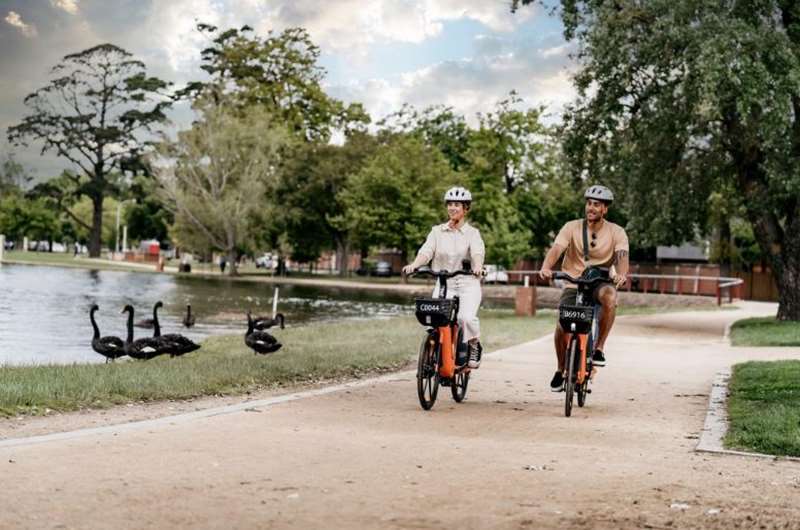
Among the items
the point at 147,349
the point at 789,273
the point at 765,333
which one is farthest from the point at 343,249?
the point at 147,349

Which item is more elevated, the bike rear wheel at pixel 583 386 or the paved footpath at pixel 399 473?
the bike rear wheel at pixel 583 386

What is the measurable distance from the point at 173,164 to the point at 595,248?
205 ft

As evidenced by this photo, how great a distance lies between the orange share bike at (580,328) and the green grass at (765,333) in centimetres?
1155

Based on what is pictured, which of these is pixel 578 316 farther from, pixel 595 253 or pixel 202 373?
pixel 202 373

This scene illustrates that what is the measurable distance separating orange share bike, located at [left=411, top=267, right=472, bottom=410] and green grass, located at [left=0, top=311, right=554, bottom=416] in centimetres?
227

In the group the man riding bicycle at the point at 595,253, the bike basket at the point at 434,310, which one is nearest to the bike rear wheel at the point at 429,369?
the bike basket at the point at 434,310

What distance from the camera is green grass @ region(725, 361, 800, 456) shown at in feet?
27.8

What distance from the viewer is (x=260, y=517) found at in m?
5.62

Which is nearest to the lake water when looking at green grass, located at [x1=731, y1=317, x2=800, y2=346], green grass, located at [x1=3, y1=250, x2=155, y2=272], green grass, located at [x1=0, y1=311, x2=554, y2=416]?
green grass, located at [x1=0, y1=311, x2=554, y2=416]

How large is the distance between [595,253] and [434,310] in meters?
1.70

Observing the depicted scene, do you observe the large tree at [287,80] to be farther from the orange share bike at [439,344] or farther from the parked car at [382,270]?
the orange share bike at [439,344]

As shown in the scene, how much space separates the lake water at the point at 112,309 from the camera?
21.0 metres

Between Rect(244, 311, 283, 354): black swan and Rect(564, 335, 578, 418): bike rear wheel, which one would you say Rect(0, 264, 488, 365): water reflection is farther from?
Rect(564, 335, 578, 418): bike rear wheel

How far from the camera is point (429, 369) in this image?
Result: 34.4 ft
